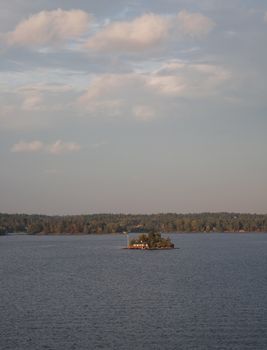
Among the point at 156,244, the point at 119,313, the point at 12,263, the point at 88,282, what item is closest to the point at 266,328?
the point at 119,313

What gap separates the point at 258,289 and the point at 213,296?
21.1ft

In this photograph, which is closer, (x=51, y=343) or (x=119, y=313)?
(x=51, y=343)

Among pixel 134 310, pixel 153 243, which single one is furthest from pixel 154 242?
pixel 134 310

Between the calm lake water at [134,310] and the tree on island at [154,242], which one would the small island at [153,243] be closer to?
the tree on island at [154,242]

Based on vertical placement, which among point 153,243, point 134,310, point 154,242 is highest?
point 154,242

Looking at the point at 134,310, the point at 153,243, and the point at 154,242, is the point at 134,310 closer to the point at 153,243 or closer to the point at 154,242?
the point at 154,242

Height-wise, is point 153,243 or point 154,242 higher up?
point 154,242

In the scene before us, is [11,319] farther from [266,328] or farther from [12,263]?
[12,263]

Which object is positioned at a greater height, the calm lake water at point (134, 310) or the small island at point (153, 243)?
the small island at point (153, 243)

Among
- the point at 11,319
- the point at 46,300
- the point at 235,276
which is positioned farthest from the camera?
the point at 235,276

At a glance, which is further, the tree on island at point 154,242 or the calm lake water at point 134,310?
the tree on island at point 154,242

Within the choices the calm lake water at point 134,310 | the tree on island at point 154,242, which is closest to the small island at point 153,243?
the tree on island at point 154,242

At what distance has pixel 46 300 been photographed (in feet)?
170

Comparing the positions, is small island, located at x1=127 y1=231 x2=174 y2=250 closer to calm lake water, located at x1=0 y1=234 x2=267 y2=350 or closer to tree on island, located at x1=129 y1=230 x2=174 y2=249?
tree on island, located at x1=129 y1=230 x2=174 y2=249
